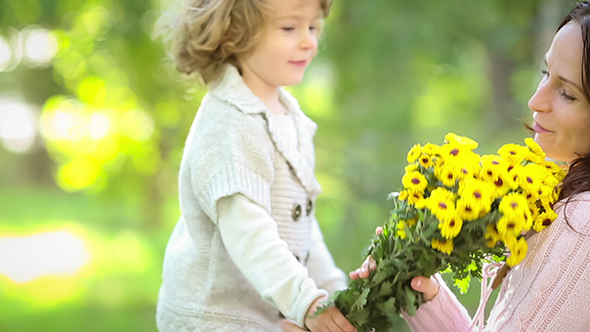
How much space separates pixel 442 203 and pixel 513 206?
13cm

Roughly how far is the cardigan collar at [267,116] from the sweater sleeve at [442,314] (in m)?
0.44

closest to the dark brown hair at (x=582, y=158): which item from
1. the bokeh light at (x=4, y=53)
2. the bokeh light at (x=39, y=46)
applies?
the bokeh light at (x=39, y=46)

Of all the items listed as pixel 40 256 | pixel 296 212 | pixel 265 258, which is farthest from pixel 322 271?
pixel 40 256

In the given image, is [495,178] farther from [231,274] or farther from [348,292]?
[231,274]

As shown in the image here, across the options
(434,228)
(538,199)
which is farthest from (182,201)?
(538,199)

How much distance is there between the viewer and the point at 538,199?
1.18m

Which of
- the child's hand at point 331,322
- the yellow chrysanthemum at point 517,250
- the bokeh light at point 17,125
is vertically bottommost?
the bokeh light at point 17,125

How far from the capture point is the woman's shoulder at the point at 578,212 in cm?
114

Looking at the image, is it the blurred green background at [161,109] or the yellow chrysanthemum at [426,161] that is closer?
the yellow chrysanthemum at [426,161]

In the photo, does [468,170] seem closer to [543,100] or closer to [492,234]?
[492,234]

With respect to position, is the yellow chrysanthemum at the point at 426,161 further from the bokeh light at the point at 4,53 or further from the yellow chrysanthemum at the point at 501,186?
the bokeh light at the point at 4,53

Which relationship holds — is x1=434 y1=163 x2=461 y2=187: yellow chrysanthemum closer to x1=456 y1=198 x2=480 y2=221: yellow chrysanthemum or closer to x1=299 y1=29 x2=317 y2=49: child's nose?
x1=456 y1=198 x2=480 y2=221: yellow chrysanthemum

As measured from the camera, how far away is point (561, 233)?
115 cm

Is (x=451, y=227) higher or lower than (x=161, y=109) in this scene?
Result: higher
